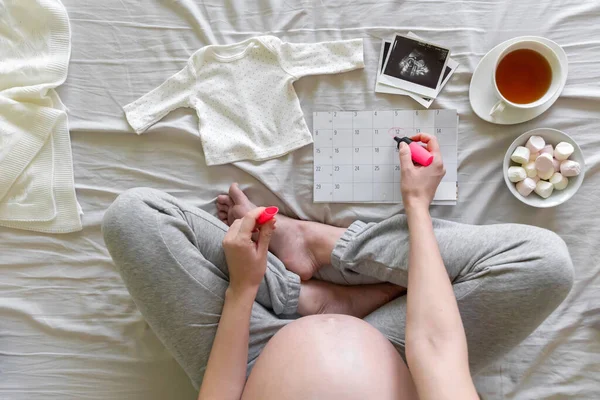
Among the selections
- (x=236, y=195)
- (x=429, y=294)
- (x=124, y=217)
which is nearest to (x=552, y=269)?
(x=429, y=294)

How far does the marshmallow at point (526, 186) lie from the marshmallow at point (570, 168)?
0.06 m

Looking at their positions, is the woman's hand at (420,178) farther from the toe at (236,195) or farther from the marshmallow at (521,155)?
the toe at (236,195)

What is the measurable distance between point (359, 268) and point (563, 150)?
1.40ft

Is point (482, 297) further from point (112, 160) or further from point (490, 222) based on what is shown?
point (112, 160)

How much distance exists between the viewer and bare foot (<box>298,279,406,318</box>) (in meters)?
0.88

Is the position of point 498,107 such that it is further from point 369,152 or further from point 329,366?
point 329,366

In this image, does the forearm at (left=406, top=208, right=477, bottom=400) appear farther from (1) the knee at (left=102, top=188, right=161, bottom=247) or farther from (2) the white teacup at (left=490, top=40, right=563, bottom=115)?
(1) the knee at (left=102, top=188, right=161, bottom=247)

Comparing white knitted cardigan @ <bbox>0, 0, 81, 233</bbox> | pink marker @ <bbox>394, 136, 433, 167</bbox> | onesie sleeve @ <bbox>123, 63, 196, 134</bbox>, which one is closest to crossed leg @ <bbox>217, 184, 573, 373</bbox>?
pink marker @ <bbox>394, 136, 433, 167</bbox>

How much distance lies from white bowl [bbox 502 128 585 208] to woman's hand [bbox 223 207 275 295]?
0.46 m

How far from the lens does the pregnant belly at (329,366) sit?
0.61 m

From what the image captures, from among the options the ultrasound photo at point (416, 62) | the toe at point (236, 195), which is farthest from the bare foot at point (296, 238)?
the ultrasound photo at point (416, 62)

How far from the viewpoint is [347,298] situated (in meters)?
0.90

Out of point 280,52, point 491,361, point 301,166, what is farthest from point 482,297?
point 280,52

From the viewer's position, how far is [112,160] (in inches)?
36.5
